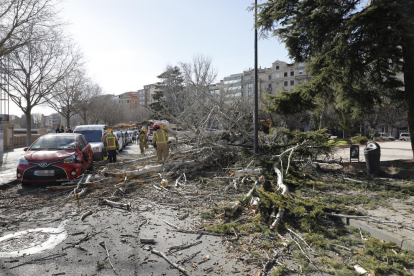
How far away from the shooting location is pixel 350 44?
7.99 metres

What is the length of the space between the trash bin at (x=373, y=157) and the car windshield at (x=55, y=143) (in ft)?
32.0

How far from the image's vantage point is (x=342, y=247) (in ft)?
12.8

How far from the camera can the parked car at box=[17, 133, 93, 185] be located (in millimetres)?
7824

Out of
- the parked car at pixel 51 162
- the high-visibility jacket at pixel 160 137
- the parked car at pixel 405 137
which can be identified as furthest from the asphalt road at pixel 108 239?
the parked car at pixel 405 137

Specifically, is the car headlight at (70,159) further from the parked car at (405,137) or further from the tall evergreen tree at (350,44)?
→ the parked car at (405,137)

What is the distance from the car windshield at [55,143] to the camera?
8868mm

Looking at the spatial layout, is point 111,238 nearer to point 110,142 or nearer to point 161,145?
point 161,145

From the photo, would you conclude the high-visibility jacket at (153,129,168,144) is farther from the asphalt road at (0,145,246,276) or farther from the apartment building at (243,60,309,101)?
the apartment building at (243,60,309,101)

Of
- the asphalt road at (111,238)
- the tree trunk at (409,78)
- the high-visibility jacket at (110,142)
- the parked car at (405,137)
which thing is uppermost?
the tree trunk at (409,78)

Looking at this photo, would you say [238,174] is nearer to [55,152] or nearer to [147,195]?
[147,195]

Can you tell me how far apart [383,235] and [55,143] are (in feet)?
31.1

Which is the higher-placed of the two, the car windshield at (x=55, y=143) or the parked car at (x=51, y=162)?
the car windshield at (x=55, y=143)

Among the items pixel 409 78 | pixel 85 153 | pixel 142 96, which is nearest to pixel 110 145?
pixel 85 153

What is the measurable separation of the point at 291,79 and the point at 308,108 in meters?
75.2
